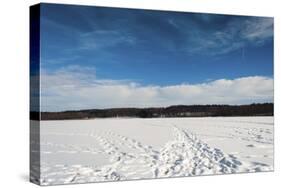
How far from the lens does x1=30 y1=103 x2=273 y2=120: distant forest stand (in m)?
7.82

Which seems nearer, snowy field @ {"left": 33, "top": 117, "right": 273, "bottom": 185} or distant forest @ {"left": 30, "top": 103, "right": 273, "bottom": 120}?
snowy field @ {"left": 33, "top": 117, "right": 273, "bottom": 185}

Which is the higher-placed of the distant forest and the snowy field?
the distant forest

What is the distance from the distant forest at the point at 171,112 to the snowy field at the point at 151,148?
7 centimetres

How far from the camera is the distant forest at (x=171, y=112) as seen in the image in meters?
7.82

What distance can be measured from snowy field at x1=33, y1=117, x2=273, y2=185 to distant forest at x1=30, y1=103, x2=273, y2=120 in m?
0.07

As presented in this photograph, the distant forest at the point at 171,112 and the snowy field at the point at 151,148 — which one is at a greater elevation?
the distant forest at the point at 171,112

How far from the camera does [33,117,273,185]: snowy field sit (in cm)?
764

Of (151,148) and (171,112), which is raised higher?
(171,112)

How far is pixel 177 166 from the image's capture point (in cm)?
834

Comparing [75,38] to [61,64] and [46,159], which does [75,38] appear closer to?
[61,64]

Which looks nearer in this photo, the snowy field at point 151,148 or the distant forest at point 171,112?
the snowy field at point 151,148

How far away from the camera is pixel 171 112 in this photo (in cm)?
840

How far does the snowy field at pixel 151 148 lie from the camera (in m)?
7.64

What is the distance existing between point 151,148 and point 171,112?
0.59 metres
